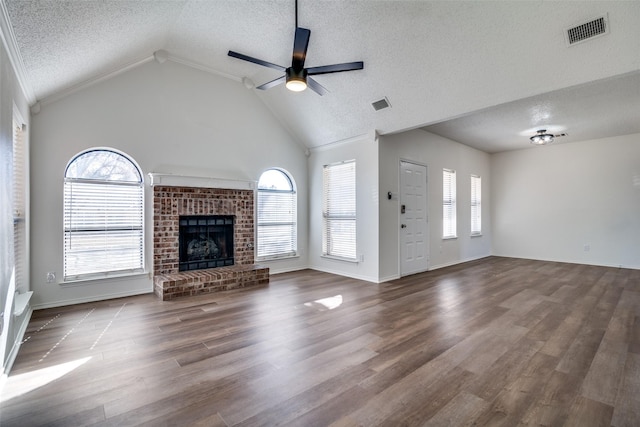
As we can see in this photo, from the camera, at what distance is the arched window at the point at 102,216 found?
4137 millimetres

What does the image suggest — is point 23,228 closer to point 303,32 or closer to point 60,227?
point 60,227

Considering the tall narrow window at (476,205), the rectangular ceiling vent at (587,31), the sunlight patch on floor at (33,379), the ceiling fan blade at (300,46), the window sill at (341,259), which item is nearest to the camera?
the sunlight patch on floor at (33,379)

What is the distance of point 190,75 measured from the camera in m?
5.04

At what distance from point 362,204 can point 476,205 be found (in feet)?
14.8

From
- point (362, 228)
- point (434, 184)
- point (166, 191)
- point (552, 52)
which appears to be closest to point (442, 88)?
point (552, 52)

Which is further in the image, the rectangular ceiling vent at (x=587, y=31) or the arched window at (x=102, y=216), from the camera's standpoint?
the arched window at (x=102, y=216)

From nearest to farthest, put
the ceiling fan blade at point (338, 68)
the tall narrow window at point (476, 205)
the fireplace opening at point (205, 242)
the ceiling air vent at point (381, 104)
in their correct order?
the ceiling fan blade at point (338, 68) → the ceiling air vent at point (381, 104) → the fireplace opening at point (205, 242) → the tall narrow window at point (476, 205)

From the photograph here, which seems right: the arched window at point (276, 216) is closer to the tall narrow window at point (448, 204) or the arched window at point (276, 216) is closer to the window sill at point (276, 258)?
the window sill at point (276, 258)

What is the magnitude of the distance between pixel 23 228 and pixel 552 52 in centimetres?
610

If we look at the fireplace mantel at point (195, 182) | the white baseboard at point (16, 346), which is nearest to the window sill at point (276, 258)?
the fireplace mantel at point (195, 182)

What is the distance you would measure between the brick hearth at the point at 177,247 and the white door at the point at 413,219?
2742 millimetres

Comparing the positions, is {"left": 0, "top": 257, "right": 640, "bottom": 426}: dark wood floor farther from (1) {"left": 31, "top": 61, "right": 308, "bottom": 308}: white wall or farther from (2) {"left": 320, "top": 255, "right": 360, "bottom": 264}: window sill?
(2) {"left": 320, "top": 255, "right": 360, "bottom": 264}: window sill

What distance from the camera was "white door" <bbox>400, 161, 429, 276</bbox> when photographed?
5914 millimetres

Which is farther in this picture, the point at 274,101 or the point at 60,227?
the point at 274,101
